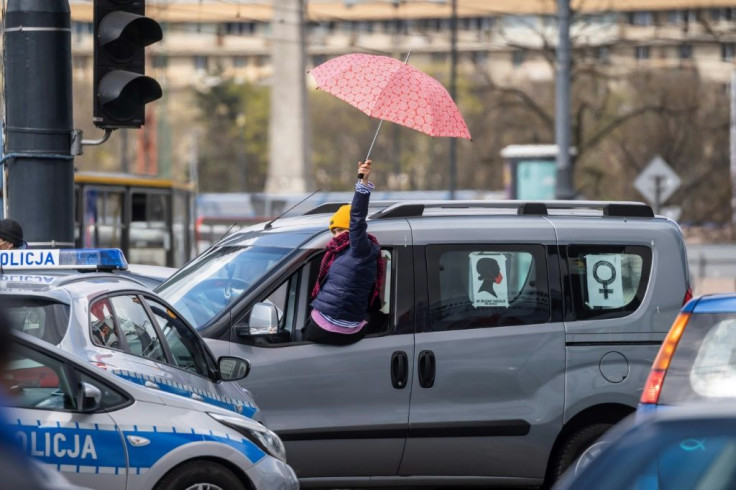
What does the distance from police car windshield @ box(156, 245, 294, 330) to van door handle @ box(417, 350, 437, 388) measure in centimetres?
98

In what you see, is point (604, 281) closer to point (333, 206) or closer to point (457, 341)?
point (457, 341)

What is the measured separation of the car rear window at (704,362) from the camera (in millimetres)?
4801

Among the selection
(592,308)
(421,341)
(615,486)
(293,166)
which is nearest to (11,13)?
(421,341)

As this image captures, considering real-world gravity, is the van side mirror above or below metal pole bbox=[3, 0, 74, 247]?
below

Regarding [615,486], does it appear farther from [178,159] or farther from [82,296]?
[178,159]

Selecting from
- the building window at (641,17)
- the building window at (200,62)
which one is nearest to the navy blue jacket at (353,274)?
the building window at (641,17)

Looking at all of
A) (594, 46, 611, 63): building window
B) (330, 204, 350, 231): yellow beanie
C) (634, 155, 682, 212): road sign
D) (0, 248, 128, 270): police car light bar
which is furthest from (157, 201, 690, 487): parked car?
(594, 46, 611, 63): building window

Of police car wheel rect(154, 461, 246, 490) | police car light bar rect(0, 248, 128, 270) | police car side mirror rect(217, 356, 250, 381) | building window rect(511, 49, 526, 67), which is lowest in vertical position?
police car wheel rect(154, 461, 246, 490)

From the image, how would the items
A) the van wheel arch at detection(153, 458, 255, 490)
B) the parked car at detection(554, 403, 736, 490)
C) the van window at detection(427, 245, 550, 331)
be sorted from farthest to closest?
the van window at detection(427, 245, 550, 331), the van wheel arch at detection(153, 458, 255, 490), the parked car at detection(554, 403, 736, 490)

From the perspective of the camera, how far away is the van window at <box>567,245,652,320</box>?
8.26 metres

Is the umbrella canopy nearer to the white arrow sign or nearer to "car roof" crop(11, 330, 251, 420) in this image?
"car roof" crop(11, 330, 251, 420)

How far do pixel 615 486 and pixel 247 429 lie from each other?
3.03 metres

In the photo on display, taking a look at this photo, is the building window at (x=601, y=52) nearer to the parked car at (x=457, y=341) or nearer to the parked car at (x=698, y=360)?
the parked car at (x=457, y=341)

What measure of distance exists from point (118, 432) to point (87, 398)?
0.21 metres
